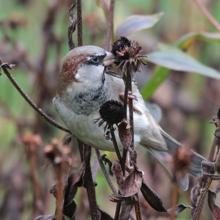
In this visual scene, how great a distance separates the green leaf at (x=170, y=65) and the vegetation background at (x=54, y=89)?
0.42ft

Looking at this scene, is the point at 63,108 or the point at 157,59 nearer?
the point at 63,108

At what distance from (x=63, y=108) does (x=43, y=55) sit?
1431 mm

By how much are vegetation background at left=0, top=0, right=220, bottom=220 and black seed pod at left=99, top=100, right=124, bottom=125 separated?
1.88 feet

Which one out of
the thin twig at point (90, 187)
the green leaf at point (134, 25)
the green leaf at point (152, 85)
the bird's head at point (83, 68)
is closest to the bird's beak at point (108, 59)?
the bird's head at point (83, 68)

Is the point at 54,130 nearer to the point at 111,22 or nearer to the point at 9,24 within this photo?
the point at 9,24

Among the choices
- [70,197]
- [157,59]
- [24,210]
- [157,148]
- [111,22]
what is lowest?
[24,210]

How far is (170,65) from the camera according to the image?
2703mm

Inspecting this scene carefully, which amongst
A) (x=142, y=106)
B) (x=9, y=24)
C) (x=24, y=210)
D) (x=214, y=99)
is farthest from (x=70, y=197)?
(x=214, y=99)

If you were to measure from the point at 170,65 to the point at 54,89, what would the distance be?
126cm

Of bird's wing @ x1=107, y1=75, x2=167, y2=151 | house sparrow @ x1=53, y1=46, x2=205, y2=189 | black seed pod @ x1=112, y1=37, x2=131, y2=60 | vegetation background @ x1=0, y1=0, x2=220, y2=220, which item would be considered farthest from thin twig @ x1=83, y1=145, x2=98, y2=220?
bird's wing @ x1=107, y1=75, x2=167, y2=151

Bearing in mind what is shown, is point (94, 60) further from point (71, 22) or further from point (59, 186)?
point (59, 186)

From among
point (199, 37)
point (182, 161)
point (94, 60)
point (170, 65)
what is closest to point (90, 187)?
point (94, 60)

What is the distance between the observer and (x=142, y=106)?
279cm

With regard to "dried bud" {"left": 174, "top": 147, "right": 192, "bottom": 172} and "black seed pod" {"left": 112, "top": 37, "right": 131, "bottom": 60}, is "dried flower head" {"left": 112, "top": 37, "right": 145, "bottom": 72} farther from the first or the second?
"dried bud" {"left": 174, "top": 147, "right": 192, "bottom": 172}
